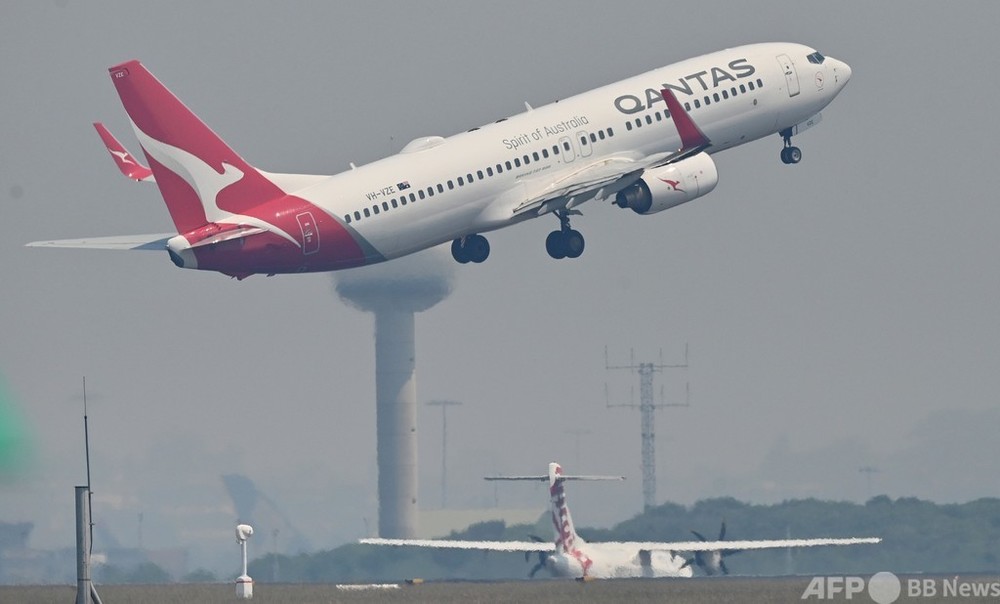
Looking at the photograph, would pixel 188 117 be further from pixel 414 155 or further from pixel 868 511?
pixel 868 511

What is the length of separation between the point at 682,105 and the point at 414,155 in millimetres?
13274

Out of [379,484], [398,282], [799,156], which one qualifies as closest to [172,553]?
[398,282]

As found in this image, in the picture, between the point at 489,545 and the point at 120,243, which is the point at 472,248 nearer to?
the point at 120,243

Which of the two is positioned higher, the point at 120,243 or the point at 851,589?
the point at 120,243

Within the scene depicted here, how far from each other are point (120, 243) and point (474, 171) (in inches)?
560

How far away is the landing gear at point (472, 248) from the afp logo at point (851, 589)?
1912 centimetres

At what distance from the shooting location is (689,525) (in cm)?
13888

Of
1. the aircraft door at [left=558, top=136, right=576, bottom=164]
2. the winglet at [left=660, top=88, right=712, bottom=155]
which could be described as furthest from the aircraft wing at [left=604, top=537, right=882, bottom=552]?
the winglet at [left=660, top=88, right=712, bottom=155]

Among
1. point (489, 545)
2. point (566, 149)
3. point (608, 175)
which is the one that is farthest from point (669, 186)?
point (489, 545)

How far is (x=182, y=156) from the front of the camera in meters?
87.6

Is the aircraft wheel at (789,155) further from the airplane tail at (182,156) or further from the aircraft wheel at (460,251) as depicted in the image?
the airplane tail at (182,156)

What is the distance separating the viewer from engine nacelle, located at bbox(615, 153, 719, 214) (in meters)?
97.1

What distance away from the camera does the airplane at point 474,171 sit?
87.4 meters

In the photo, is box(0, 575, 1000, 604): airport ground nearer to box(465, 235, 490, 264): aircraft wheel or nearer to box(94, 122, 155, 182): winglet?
box(465, 235, 490, 264): aircraft wheel
